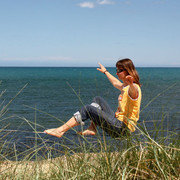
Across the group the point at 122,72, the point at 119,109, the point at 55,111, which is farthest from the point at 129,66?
the point at 55,111

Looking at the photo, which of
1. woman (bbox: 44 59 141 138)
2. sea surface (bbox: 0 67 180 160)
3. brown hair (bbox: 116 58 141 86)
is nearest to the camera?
sea surface (bbox: 0 67 180 160)

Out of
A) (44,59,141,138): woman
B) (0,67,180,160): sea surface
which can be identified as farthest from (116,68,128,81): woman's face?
(0,67,180,160): sea surface

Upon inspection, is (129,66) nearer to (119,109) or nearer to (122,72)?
(122,72)

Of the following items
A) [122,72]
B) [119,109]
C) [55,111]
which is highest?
[122,72]

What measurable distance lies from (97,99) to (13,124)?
732 cm

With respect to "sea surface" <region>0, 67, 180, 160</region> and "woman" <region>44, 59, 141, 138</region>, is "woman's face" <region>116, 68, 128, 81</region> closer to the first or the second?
"woman" <region>44, 59, 141, 138</region>

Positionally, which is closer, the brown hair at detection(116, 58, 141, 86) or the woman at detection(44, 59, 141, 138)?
the woman at detection(44, 59, 141, 138)

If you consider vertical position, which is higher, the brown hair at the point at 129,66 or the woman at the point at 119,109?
the brown hair at the point at 129,66

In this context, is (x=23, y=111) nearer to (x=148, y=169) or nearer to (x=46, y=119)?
(x=46, y=119)

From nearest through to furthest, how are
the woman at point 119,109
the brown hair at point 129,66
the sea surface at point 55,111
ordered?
the sea surface at point 55,111
the woman at point 119,109
the brown hair at point 129,66

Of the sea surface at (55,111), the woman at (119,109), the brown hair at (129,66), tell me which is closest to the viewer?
the sea surface at (55,111)

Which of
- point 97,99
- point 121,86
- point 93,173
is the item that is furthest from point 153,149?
point 121,86

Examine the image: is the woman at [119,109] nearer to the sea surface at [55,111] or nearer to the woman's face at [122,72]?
the woman's face at [122,72]

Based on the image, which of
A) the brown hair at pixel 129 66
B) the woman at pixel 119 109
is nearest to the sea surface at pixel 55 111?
the woman at pixel 119 109
